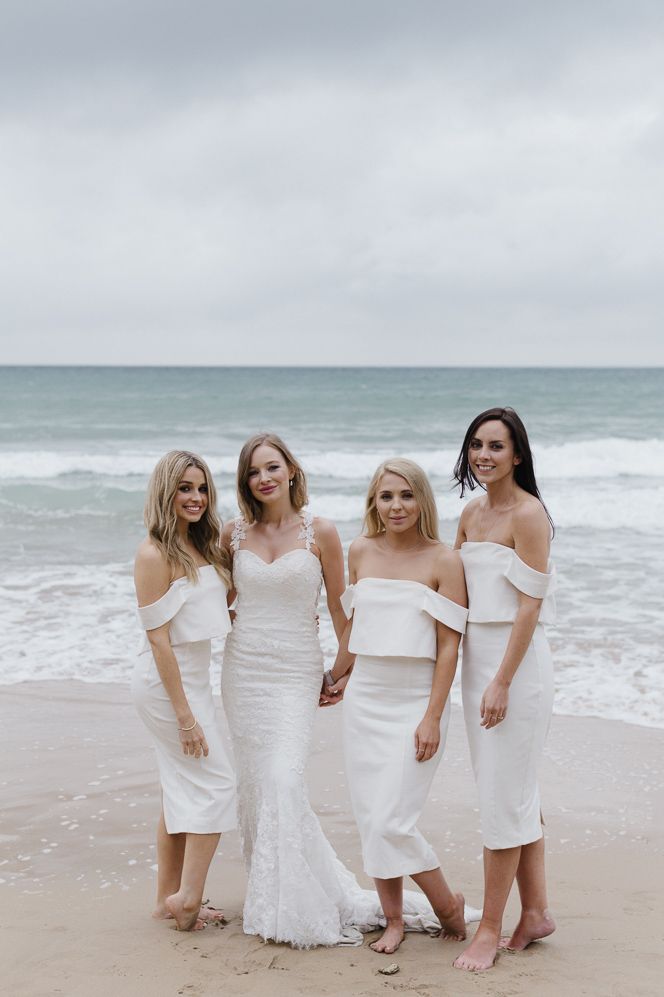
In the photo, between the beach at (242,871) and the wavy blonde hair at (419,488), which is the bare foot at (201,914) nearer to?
the beach at (242,871)

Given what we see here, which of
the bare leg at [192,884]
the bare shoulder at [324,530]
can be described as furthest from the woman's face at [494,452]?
the bare leg at [192,884]

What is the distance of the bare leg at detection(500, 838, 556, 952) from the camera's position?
3861 mm

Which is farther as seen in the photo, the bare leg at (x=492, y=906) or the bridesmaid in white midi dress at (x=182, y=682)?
the bridesmaid in white midi dress at (x=182, y=682)

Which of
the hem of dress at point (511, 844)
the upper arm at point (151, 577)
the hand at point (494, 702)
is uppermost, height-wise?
the upper arm at point (151, 577)

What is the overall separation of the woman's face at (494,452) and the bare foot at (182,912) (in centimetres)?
207

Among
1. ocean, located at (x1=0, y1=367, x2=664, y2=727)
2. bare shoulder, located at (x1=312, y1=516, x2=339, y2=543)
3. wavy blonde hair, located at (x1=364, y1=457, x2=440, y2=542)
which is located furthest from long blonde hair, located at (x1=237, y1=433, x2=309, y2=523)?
ocean, located at (x1=0, y1=367, x2=664, y2=727)

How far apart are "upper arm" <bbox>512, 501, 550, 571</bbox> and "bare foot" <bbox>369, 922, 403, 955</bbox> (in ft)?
5.05

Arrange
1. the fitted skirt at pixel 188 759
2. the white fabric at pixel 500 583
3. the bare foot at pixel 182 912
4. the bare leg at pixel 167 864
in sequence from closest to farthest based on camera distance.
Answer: the white fabric at pixel 500 583
the bare foot at pixel 182 912
the fitted skirt at pixel 188 759
the bare leg at pixel 167 864

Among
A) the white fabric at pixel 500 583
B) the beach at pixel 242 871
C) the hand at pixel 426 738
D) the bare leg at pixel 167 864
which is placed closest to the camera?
the beach at pixel 242 871

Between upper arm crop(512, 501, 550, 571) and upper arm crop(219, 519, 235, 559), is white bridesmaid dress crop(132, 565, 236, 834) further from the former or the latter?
upper arm crop(512, 501, 550, 571)

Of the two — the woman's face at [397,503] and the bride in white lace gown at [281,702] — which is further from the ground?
the woman's face at [397,503]

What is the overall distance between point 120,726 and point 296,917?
3.02 metres

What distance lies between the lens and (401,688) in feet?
12.8

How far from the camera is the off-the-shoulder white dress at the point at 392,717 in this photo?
3801 mm
